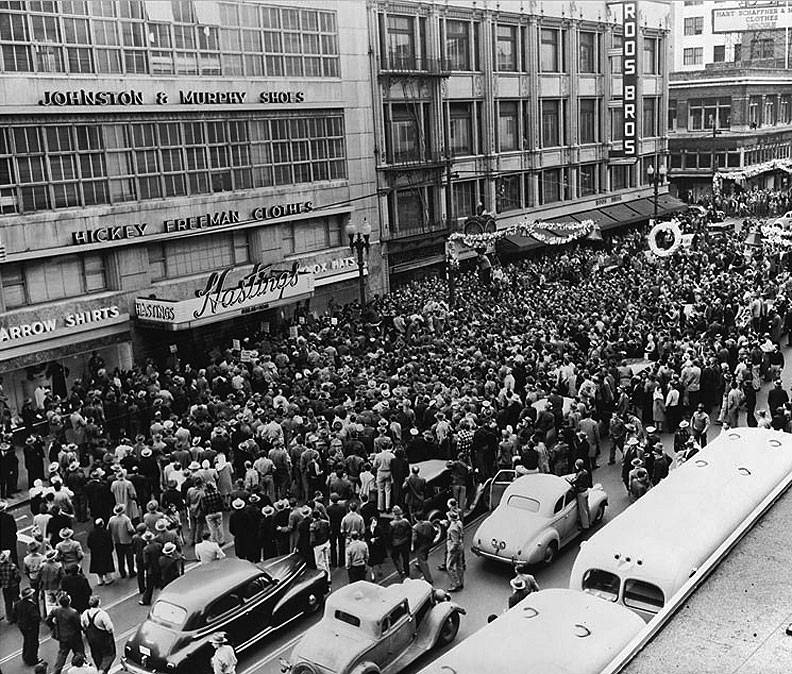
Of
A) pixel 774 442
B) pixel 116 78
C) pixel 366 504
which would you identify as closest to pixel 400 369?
pixel 366 504

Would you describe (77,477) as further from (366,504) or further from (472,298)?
(472,298)

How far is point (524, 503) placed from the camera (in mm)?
17094

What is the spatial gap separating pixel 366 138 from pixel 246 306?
10.9 meters

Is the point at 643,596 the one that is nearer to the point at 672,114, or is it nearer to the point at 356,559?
the point at 356,559

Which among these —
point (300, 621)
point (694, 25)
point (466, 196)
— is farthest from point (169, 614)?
point (694, 25)

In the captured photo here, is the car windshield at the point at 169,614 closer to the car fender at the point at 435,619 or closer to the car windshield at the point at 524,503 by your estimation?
the car fender at the point at 435,619

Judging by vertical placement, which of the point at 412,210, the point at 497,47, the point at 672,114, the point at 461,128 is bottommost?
the point at 412,210

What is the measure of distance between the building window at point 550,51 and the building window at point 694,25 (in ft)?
180

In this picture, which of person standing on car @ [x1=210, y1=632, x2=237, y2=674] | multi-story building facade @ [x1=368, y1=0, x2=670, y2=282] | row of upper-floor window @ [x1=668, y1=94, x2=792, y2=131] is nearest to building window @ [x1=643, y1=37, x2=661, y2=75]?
multi-story building facade @ [x1=368, y1=0, x2=670, y2=282]

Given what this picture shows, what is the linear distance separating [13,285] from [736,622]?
23.8 m

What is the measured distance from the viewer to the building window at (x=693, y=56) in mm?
98312

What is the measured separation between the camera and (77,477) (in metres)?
19.0

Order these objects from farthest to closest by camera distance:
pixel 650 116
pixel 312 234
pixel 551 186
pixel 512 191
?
pixel 650 116 → pixel 551 186 → pixel 512 191 → pixel 312 234

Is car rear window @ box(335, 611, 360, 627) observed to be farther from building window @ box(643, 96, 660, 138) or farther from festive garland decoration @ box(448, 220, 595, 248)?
building window @ box(643, 96, 660, 138)
